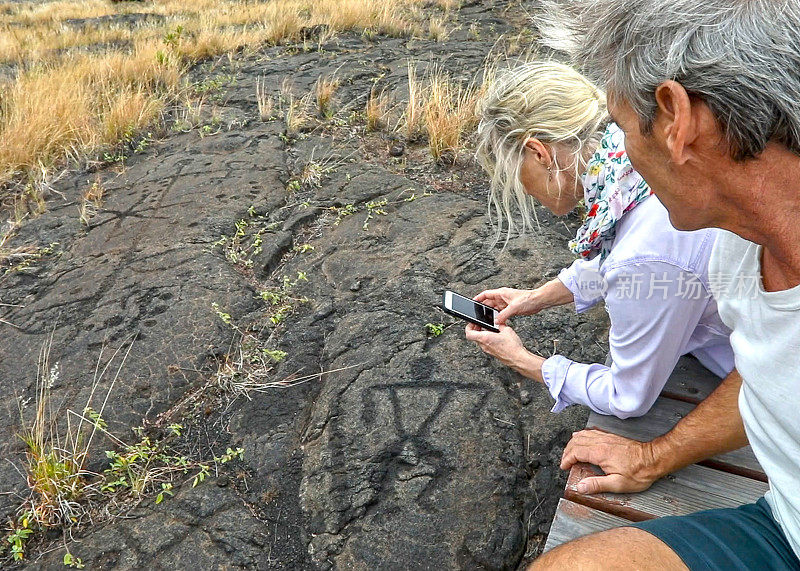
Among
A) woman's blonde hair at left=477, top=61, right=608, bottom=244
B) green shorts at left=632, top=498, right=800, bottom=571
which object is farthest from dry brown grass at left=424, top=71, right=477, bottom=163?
green shorts at left=632, top=498, right=800, bottom=571

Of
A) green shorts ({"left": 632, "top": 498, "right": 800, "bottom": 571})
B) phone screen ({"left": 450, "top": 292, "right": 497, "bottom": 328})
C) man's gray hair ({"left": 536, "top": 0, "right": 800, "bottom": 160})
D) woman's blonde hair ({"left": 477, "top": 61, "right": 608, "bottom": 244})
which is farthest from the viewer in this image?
phone screen ({"left": 450, "top": 292, "right": 497, "bottom": 328})

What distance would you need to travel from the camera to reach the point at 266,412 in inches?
105

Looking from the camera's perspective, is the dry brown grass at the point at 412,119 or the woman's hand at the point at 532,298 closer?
the woman's hand at the point at 532,298

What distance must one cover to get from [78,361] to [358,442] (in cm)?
139

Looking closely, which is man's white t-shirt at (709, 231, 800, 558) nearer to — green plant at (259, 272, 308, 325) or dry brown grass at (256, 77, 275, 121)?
green plant at (259, 272, 308, 325)

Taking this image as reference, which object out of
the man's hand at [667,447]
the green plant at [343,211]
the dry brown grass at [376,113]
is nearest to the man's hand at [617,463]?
the man's hand at [667,447]

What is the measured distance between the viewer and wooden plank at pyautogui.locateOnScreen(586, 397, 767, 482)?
5.86 ft

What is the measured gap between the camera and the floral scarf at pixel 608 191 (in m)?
1.78

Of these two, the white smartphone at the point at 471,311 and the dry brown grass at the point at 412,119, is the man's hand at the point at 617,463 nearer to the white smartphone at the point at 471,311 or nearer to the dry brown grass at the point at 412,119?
the white smartphone at the point at 471,311

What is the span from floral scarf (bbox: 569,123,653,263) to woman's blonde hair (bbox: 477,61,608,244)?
0.09 meters

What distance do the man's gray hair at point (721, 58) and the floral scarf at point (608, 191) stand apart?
1.66 feet

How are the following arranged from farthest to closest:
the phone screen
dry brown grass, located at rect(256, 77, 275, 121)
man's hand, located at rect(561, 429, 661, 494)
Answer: dry brown grass, located at rect(256, 77, 275, 121)
the phone screen
man's hand, located at rect(561, 429, 661, 494)

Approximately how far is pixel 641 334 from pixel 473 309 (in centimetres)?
77

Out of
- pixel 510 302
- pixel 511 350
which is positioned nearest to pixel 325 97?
pixel 510 302
